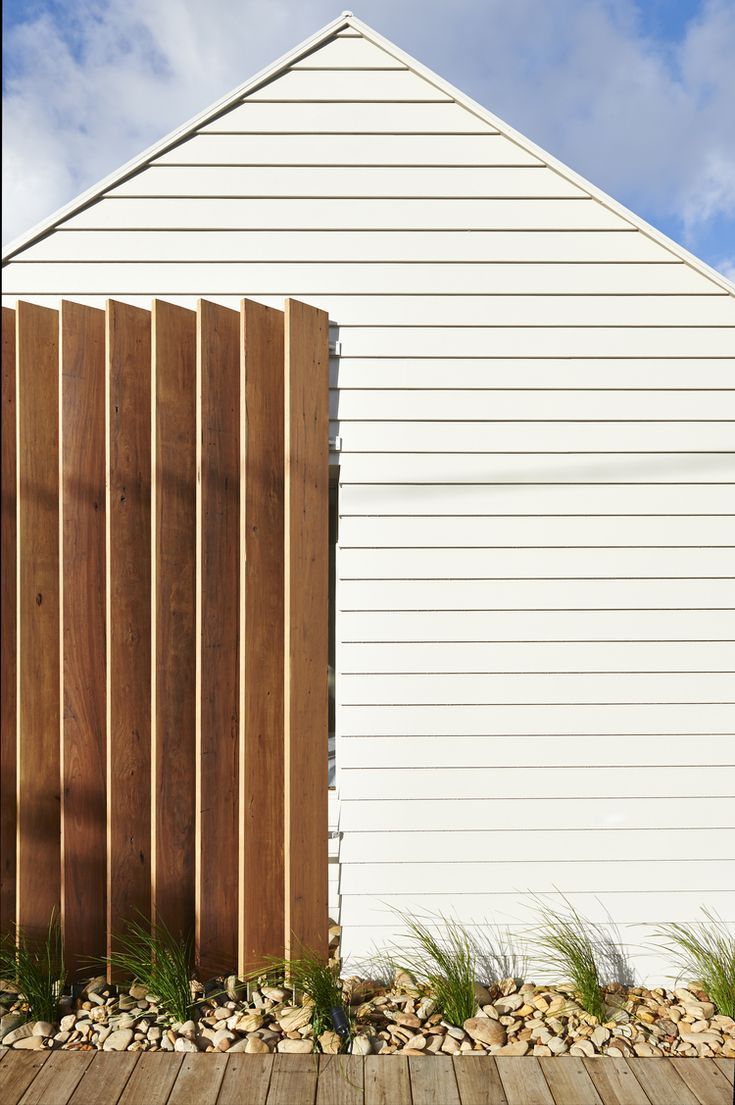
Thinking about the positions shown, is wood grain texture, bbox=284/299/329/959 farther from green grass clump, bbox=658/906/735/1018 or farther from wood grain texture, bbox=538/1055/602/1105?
green grass clump, bbox=658/906/735/1018

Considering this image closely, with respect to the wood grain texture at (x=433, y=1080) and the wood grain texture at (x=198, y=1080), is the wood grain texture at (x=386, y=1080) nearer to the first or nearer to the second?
the wood grain texture at (x=433, y=1080)

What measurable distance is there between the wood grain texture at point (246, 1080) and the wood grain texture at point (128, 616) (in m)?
0.67

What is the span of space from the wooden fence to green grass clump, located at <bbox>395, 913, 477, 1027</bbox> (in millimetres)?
401

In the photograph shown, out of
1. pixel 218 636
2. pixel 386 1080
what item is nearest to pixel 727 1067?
pixel 386 1080

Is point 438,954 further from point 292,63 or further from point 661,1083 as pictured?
point 292,63

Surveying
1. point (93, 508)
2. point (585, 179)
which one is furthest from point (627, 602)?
point (93, 508)

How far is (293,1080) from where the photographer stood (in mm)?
2102

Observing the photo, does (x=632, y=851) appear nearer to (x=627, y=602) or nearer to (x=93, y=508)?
(x=627, y=602)

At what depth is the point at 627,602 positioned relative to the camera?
2.67 metres

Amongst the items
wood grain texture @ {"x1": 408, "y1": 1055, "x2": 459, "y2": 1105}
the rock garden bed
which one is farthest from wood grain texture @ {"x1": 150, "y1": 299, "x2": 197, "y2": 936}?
wood grain texture @ {"x1": 408, "y1": 1055, "x2": 459, "y2": 1105}

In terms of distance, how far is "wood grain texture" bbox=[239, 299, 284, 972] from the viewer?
2492 millimetres

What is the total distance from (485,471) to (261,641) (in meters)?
1.18

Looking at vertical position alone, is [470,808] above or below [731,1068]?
above

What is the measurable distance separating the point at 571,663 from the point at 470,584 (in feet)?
1.80
